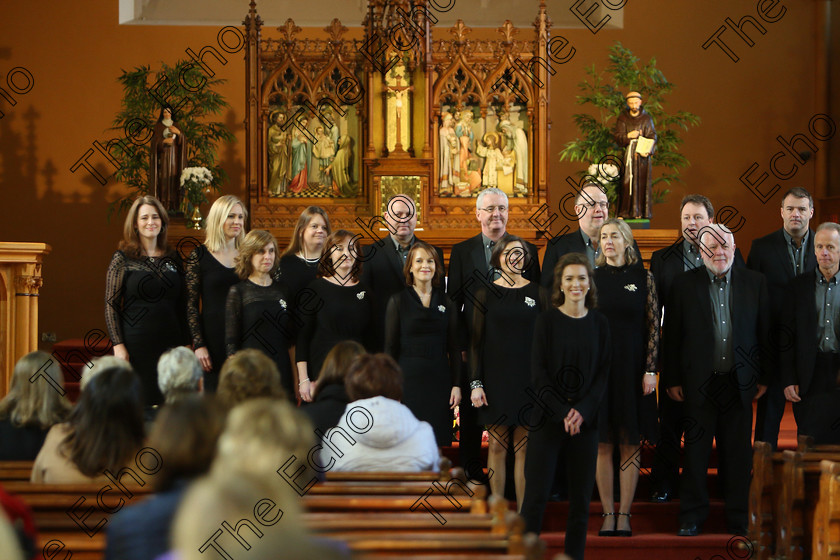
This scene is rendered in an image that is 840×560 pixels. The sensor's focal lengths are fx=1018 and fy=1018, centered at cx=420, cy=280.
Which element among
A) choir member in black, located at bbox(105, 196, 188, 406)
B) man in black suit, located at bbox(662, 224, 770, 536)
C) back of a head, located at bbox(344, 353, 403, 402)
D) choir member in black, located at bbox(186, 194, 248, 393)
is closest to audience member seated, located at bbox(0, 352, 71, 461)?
back of a head, located at bbox(344, 353, 403, 402)

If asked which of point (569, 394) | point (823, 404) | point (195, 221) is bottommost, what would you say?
point (823, 404)

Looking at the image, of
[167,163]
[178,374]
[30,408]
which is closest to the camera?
[30,408]

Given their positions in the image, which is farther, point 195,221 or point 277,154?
point 277,154

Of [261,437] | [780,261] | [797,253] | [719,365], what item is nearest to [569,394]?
[719,365]

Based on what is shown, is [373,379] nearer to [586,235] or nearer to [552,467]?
[552,467]

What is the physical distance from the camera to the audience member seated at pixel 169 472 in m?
2.10

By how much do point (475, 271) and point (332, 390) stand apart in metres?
1.28

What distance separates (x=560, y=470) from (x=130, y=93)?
458 centimetres

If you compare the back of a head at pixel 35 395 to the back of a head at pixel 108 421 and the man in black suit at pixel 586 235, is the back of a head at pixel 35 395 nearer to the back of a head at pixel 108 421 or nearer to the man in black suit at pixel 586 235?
the back of a head at pixel 108 421

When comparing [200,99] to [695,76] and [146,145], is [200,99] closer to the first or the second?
[146,145]

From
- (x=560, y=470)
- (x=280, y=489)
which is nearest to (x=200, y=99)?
(x=560, y=470)

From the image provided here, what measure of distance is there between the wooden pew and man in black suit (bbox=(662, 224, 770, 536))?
0.79 m

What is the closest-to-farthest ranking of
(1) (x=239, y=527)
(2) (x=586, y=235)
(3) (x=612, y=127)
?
(1) (x=239, y=527) → (2) (x=586, y=235) → (3) (x=612, y=127)

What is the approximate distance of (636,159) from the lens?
6.89 metres
